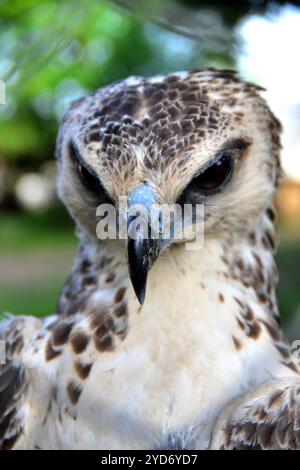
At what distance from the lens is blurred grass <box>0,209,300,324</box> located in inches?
248

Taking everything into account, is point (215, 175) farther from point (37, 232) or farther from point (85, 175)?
point (37, 232)

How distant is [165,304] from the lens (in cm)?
169

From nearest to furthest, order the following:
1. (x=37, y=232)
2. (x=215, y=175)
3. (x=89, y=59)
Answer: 1. (x=215, y=175)
2. (x=89, y=59)
3. (x=37, y=232)

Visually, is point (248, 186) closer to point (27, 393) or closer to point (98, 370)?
point (98, 370)

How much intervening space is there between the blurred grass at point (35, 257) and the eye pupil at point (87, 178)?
3256 millimetres

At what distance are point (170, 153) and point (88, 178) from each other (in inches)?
9.5

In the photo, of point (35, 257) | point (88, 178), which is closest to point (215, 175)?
point (88, 178)

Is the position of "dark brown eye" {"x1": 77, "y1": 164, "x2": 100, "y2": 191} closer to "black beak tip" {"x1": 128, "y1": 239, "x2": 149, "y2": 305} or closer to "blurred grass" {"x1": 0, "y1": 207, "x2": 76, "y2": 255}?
"black beak tip" {"x1": 128, "y1": 239, "x2": 149, "y2": 305}

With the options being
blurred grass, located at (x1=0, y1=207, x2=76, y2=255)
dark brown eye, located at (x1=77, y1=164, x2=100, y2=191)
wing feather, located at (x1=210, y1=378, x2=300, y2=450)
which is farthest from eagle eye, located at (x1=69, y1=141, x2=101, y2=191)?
blurred grass, located at (x1=0, y1=207, x2=76, y2=255)

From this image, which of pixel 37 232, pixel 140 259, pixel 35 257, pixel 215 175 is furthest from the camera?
pixel 37 232

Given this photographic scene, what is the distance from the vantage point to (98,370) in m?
1.65

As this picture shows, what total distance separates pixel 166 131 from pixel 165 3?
1.61ft

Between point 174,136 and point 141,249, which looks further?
point 174,136
